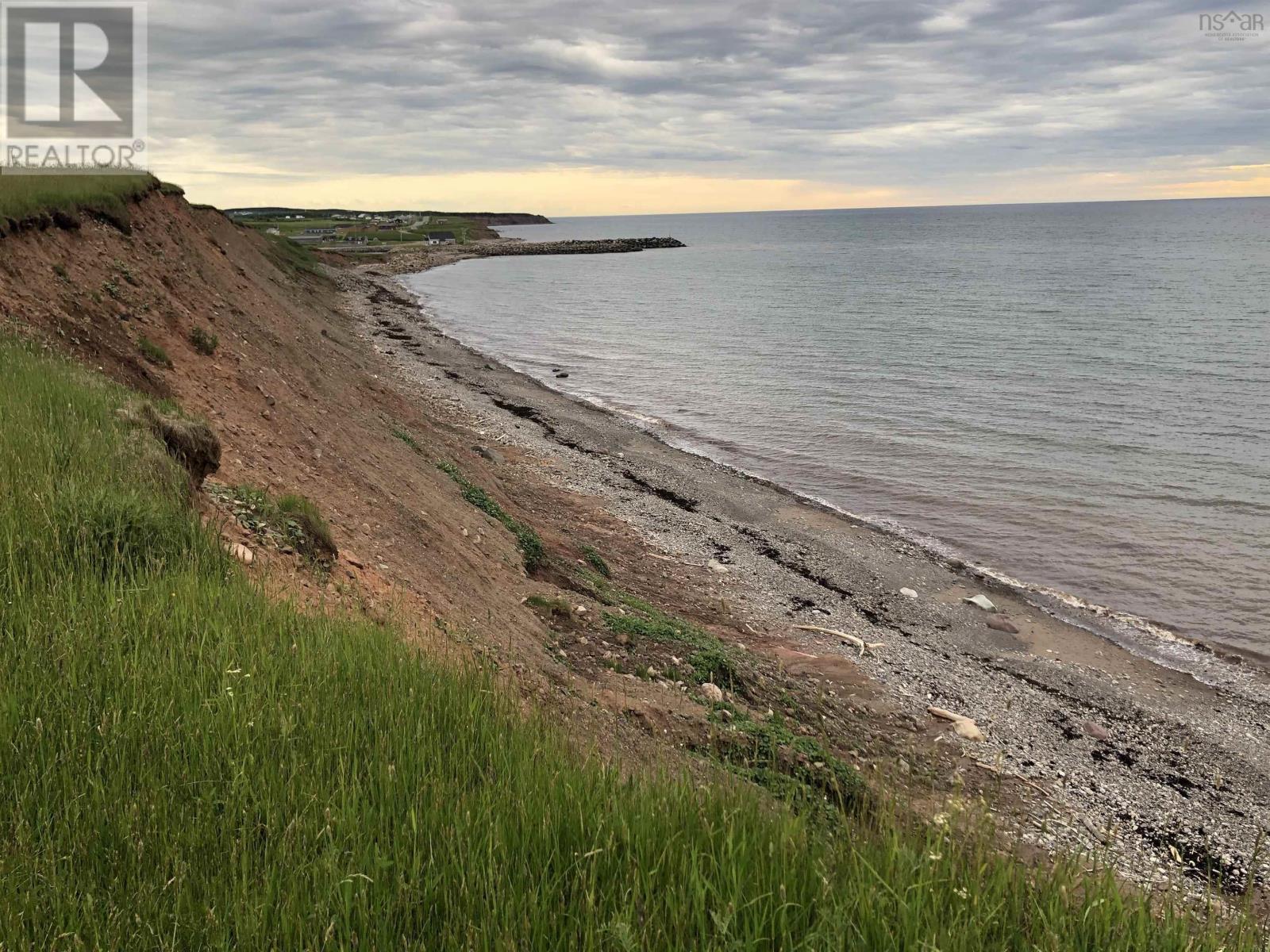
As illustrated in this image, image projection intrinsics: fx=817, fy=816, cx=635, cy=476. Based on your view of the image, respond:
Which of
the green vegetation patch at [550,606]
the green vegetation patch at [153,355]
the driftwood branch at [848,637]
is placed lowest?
the driftwood branch at [848,637]

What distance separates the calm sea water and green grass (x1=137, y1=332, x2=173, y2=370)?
17881 mm

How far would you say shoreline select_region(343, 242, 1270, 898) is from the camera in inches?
420

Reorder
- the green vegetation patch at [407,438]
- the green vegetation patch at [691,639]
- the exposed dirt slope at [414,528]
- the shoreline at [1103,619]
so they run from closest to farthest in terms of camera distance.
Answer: the exposed dirt slope at [414,528]
the green vegetation patch at [691,639]
the shoreline at [1103,619]
the green vegetation patch at [407,438]

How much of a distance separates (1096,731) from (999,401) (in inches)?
1024

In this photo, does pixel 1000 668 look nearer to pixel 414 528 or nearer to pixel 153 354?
pixel 414 528

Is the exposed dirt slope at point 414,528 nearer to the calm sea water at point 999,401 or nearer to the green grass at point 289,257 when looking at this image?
the calm sea water at point 999,401

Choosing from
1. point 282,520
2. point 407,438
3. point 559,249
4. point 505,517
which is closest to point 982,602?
point 505,517

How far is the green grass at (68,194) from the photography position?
16.2 meters

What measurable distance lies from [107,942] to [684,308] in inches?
3051

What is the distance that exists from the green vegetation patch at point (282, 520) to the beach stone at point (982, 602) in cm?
1352

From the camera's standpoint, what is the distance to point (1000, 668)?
1477 centimetres

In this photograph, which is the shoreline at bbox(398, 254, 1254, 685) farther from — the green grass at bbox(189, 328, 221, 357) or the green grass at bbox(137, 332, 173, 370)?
the green grass at bbox(137, 332, 173, 370)

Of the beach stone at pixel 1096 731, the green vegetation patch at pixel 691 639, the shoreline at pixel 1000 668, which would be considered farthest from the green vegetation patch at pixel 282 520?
the beach stone at pixel 1096 731

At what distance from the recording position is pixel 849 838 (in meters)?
3.21
